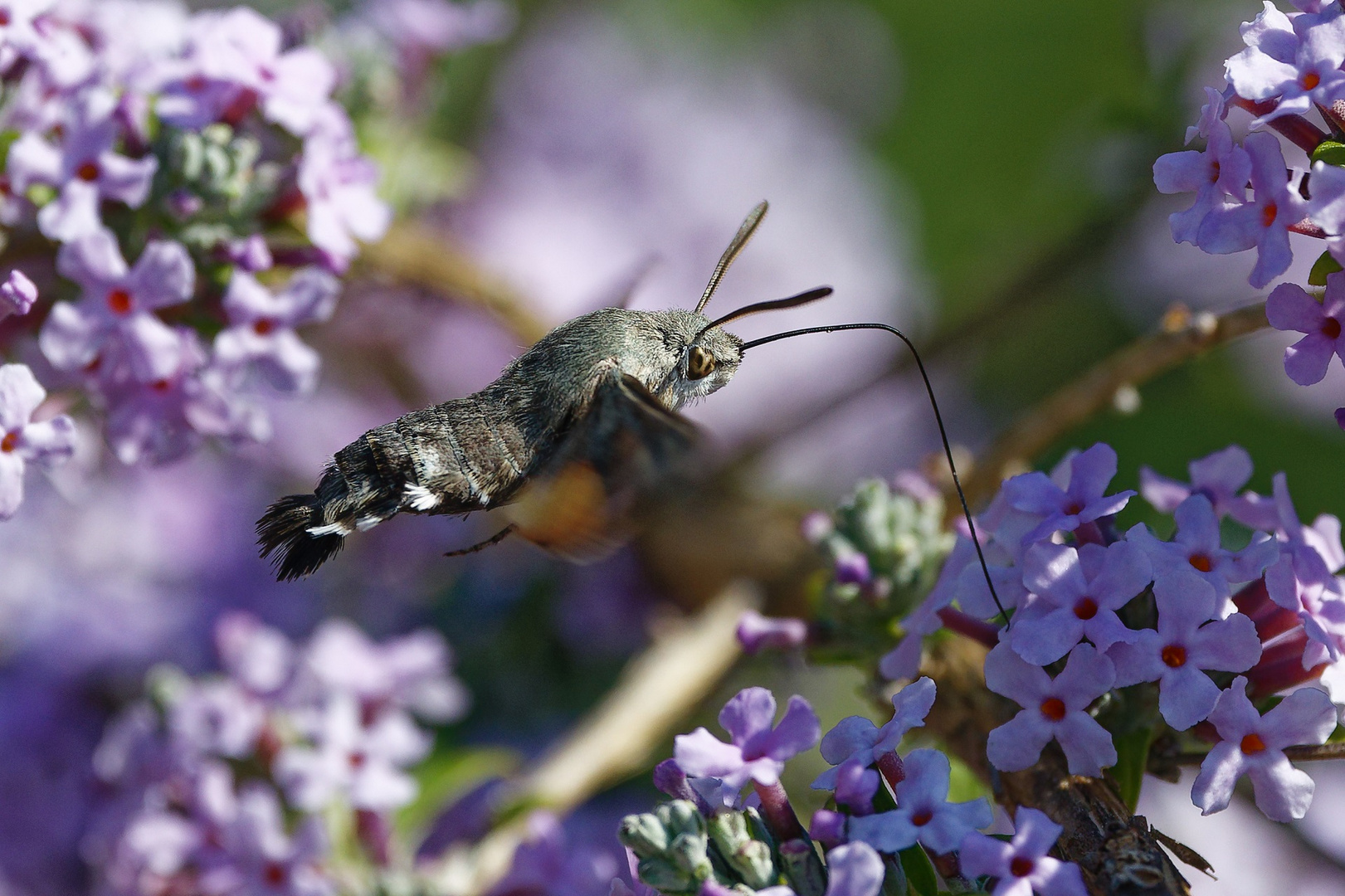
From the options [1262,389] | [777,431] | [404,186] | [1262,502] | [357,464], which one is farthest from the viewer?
[1262,389]

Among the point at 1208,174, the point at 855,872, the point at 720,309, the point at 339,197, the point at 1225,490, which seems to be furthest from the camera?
the point at 720,309

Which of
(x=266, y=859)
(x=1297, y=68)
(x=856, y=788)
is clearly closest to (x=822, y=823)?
(x=856, y=788)

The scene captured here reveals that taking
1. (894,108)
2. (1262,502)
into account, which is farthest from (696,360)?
(894,108)

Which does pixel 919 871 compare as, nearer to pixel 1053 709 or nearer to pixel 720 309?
pixel 1053 709

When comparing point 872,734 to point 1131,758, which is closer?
point 872,734

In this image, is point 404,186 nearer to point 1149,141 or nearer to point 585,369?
point 585,369
